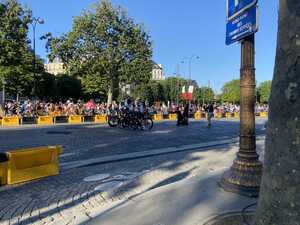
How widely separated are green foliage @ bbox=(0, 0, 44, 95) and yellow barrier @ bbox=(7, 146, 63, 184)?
70.5 feet

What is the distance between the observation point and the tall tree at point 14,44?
90.7ft

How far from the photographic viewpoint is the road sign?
544cm

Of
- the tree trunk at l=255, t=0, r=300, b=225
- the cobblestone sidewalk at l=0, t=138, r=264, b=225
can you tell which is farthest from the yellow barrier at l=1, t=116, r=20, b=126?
the tree trunk at l=255, t=0, r=300, b=225

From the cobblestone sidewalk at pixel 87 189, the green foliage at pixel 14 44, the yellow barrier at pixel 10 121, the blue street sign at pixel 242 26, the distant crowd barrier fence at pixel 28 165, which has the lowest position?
the cobblestone sidewalk at pixel 87 189

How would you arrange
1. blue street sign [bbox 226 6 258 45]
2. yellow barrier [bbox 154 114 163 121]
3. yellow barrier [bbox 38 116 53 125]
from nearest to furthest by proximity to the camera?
blue street sign [bbox 226 6 258 45] < yellow barrier [bbox 38 116 53 125] < yellow barrier [bbox 154 114 163 121]

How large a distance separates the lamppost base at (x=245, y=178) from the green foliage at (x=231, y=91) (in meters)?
122

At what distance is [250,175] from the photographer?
5582 millimetres

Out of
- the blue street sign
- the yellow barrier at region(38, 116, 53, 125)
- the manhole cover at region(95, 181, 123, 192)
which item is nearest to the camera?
the blue street sign

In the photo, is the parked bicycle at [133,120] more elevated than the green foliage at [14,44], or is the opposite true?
the green foliage at [14,44]

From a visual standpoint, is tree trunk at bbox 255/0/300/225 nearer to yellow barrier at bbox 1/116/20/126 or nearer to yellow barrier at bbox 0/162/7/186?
yellow barrier at bbox 0/162/7/186

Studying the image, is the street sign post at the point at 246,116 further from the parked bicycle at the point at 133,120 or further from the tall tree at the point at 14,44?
the tall tree at the point at 14,44

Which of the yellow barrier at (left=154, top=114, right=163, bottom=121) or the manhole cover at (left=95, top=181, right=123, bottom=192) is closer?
the manhole cover at (left=95, top=181, right=123, bottom=192)

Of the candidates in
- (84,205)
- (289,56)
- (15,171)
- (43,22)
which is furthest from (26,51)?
(289,56)

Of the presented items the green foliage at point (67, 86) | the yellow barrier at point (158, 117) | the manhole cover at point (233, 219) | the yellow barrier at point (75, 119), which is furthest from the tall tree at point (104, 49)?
the green foliage at point (67, 86)
